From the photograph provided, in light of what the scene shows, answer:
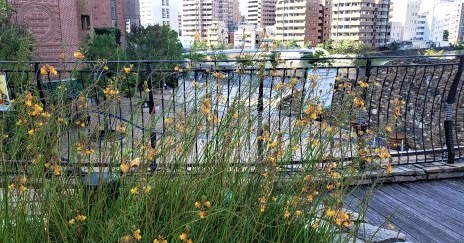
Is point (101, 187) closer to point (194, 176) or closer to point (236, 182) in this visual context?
point (194, 176)

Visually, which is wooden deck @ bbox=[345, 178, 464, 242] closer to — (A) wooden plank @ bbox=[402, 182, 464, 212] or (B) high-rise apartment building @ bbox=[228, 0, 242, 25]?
(A) wooden plank @ bbox=[402, 182, 464, 212]

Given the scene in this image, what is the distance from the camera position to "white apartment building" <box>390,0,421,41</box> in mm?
97250

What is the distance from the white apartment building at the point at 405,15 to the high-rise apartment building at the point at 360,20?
965 centimetres

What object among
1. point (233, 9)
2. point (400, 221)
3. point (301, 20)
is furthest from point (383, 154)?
point (301, 20)

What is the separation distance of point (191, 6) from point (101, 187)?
131 ft

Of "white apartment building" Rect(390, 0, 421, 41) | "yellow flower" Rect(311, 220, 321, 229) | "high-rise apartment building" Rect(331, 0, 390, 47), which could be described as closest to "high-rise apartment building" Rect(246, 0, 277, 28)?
"high-rise apartment building" Rect(331, 0, 390, 47)

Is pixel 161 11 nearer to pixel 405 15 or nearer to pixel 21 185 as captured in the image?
pixel 405 15

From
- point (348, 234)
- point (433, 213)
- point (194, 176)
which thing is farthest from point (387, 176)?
point (194, 176)

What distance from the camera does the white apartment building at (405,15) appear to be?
3829 inches

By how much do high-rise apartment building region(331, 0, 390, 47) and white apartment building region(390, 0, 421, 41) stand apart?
965cm

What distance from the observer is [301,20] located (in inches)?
3300

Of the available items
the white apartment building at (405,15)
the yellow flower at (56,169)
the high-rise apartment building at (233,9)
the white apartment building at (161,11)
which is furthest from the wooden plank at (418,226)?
the white apartment building at (405,15)

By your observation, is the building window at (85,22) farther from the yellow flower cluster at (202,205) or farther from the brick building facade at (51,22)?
the yellow flower cluster at (202,205)

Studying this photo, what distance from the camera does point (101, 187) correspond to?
1.73 m
